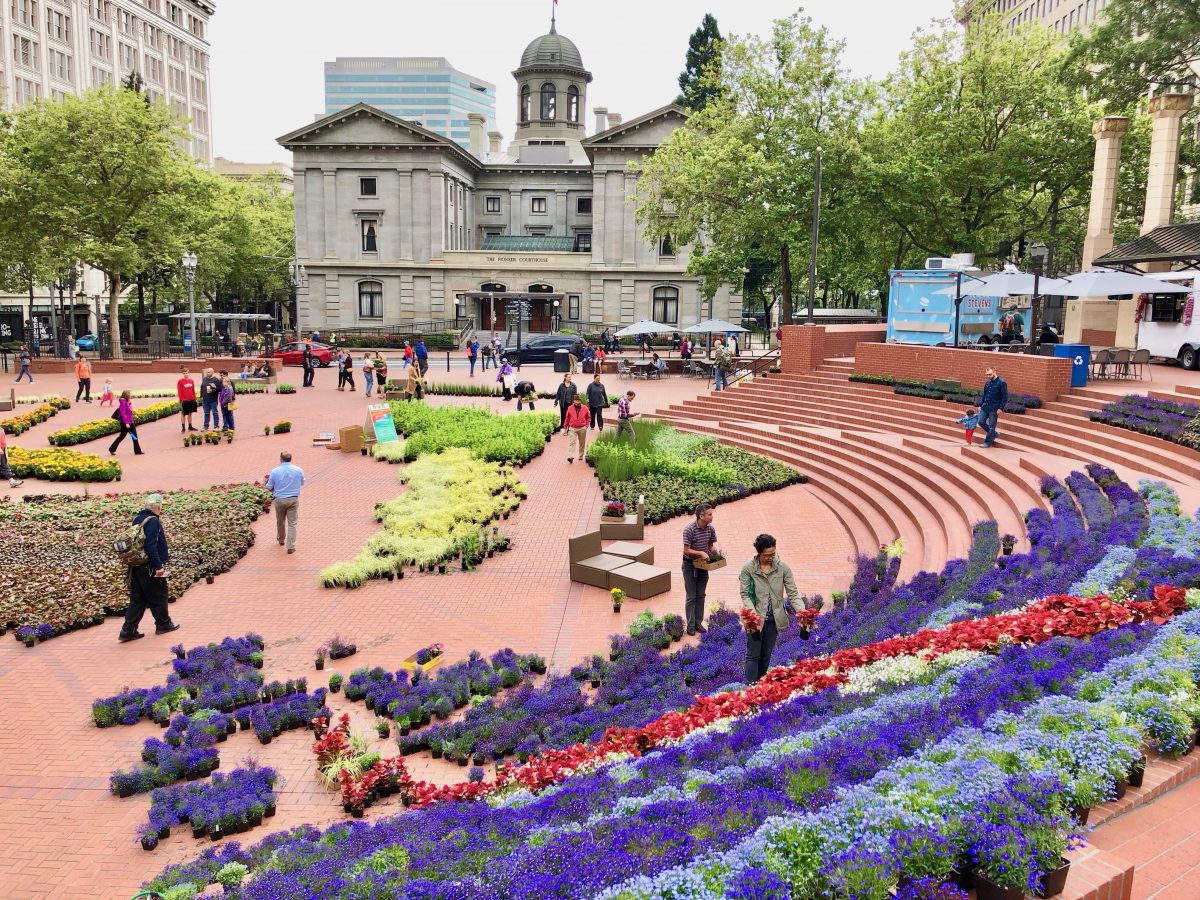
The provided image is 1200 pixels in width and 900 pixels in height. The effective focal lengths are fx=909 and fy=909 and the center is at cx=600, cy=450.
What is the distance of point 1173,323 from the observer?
79.3 ft

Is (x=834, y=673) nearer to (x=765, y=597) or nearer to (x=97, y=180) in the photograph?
(x=765, y=597)

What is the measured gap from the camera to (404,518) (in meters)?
17.0

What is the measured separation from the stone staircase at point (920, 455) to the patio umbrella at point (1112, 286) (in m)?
2.42

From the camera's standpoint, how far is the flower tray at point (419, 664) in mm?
10508

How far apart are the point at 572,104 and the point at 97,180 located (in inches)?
1524

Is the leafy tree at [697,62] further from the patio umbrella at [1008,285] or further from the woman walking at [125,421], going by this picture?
the woman walking at [125,421]

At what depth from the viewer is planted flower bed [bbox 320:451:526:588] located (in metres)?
14.4

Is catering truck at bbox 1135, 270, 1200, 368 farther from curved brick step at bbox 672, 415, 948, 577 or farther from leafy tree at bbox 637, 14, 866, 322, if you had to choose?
Result: leafy tree at bbox 637, 14, 866, 322

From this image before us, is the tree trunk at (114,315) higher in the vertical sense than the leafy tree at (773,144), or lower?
lower

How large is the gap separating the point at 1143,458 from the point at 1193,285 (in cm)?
1107

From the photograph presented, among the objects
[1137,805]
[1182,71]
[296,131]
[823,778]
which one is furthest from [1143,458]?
[296,131]

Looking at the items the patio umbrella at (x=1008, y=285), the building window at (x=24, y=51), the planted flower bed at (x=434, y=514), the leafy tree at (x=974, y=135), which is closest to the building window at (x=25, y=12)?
the building window at (x=24, y=51)

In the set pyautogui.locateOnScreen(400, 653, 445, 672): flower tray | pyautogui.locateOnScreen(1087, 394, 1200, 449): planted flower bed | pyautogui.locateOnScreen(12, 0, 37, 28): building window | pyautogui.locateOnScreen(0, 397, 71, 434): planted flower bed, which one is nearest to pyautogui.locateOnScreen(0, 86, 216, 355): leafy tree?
pyautogui.locateOnScreen(0, 397, 71, 434): planted flower bed

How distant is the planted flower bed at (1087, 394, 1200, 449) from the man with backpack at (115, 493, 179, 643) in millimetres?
15656
